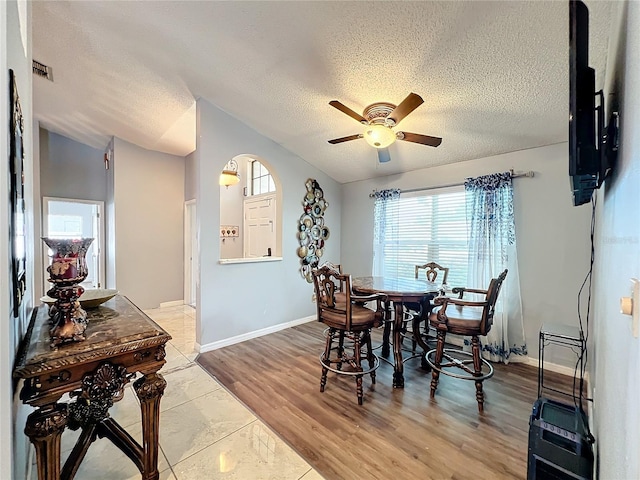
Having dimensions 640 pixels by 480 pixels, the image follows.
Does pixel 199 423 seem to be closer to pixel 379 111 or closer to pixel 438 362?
pixel 438 362

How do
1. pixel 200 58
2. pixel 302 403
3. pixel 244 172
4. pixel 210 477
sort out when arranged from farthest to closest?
pixel 244 172
pixel 200 58
pixel 302 403
pixel 210 477

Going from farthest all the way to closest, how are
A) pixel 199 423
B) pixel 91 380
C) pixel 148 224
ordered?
pixel 148 224 → pixel 199 423 → pixel 91 380

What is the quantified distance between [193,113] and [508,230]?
400cm

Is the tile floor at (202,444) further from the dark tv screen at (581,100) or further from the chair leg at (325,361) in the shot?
the dark tv screen at (581,100)

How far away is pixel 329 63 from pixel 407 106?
0.77 m

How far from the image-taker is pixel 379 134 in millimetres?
2324

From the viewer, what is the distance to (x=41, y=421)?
108 cm

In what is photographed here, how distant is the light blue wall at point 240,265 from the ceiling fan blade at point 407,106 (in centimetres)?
207

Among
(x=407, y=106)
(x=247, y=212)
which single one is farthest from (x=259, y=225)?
(x=407, y=106)

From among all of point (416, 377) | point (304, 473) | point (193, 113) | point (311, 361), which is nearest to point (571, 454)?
point (304, 473)

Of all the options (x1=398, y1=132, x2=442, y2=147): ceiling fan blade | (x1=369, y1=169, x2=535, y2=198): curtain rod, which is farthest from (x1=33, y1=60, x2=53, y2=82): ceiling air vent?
(x1=369, y1=169, x2=535, y2=198): curtain rod

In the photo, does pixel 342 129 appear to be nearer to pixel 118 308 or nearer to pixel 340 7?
pixel 340 7

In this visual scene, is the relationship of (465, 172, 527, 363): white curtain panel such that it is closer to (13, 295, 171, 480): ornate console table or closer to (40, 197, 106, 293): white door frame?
(13, 295, 171, 480): ornate console table

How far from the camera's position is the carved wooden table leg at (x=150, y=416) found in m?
1.38
